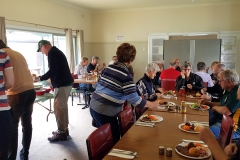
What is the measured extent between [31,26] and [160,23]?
405cm

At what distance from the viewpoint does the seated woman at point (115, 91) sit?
6.78 ft

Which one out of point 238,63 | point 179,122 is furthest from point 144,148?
point 238,63

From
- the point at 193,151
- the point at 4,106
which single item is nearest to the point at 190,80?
the point at 193,151

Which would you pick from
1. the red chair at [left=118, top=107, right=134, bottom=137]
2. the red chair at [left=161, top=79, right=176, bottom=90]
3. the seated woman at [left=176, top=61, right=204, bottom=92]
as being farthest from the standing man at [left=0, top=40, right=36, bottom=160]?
the red chair at [left=161, top=79, right=176, bottom=90]

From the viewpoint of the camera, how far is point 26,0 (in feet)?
16.5

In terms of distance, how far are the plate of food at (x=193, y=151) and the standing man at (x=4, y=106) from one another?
1474 millimetres

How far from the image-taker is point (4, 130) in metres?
1.96

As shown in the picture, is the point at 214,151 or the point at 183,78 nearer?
the point at 214,151

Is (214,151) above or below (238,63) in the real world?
below

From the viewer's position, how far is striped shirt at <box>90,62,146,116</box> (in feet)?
6.77

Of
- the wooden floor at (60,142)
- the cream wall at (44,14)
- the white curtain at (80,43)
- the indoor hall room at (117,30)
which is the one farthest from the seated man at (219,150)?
the white curtain at (80,43)

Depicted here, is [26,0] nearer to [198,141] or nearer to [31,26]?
[31,26]

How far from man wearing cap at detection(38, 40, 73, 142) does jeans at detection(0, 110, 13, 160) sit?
1.20 metres

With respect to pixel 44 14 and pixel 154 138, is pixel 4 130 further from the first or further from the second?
pixel 44 14
